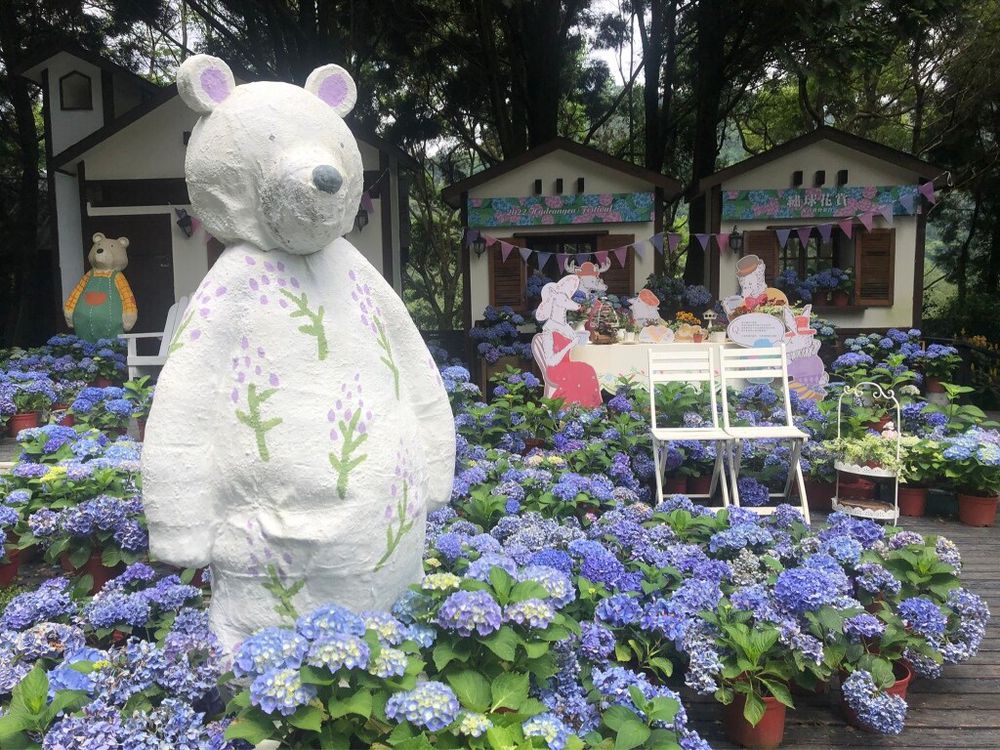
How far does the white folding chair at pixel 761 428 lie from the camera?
4.54 metres

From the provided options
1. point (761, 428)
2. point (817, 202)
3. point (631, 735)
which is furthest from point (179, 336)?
point (817, 202)

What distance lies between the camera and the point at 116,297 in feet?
30.9

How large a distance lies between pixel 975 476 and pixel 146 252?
10163 millimetres

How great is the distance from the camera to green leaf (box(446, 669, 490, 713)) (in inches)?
73.7

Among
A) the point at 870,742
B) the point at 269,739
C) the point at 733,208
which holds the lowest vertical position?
the point at 870,742

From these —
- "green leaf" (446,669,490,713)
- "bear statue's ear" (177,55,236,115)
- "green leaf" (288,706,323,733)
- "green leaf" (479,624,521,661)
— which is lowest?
"green leaf" (446,669,490,713)

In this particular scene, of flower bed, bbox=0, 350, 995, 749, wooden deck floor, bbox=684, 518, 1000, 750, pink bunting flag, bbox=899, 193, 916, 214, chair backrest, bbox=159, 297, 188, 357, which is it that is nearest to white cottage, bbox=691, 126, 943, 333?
pink bunting flag, bbox=899, 193, 916, 214

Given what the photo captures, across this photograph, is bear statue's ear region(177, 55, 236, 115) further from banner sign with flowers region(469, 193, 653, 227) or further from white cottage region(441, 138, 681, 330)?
banner sign with flowers region(469, 193, 653, 227)

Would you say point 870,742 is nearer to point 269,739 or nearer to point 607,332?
point 269,739

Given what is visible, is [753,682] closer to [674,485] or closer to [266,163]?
[266,163]

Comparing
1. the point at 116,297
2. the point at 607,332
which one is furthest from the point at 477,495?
the point at 116,297

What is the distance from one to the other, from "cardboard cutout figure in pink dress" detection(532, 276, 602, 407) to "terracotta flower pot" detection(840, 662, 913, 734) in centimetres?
356

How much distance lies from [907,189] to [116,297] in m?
10.4

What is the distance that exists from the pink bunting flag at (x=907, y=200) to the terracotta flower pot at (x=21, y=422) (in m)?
10.5
